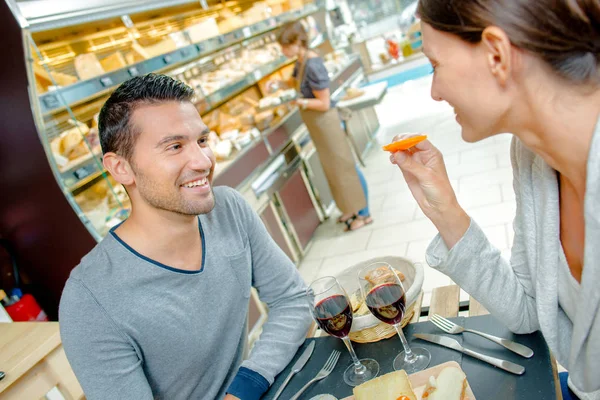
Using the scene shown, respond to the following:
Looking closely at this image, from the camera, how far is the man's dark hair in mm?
1418

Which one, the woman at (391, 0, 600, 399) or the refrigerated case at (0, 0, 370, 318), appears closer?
the woman at (391, 0, 600, 399)

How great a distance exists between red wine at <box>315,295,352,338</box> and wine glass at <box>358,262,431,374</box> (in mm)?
57

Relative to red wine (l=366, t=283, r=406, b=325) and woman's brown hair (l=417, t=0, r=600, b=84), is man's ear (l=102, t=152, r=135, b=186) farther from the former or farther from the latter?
woman's brown hair (l=417, t=0, r=600, b=84)

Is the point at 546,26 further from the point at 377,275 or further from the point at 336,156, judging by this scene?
the point at 336,156

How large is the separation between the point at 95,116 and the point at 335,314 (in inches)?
94.6

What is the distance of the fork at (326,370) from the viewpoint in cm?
106

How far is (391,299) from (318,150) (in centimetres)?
326

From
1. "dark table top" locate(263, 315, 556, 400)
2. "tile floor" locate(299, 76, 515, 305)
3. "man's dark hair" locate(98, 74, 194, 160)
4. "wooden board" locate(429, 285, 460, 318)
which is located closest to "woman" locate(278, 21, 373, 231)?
"tile floor" locate(299, 76, 515, 305)

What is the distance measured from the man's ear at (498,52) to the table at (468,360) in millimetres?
544

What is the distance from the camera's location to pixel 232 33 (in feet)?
13.5

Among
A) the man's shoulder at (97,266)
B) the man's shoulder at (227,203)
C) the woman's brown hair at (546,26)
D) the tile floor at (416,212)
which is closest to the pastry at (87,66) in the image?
the man's shoulder at (227,203)

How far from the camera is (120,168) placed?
147cm

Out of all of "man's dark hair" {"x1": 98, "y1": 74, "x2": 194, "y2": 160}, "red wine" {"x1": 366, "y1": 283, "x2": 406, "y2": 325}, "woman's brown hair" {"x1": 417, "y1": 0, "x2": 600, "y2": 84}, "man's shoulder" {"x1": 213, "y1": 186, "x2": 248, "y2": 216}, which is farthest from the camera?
"man's shoulder" {"x1": 213, "y1": 186, "x2": 248, "y2": 216}

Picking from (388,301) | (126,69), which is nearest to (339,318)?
(388,301)
